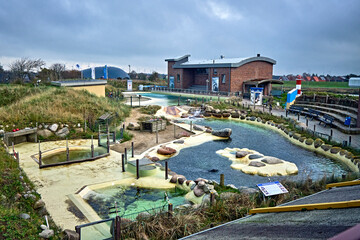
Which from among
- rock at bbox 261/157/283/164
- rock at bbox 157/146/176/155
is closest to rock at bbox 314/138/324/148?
rock at bbox 261/157/283/164

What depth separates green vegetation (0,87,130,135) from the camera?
57.9 ft

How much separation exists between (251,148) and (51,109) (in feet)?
43.9

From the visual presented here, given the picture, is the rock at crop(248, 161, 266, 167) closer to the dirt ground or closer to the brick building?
the dirt ground

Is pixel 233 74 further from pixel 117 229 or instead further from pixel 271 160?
pixel 117 229

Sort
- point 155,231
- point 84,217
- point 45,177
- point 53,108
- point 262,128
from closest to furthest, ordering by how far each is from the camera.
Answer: point 155,231, point 84,217, point 45,177, point 53,108, point 262,128

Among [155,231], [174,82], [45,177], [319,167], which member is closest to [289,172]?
[319,167]

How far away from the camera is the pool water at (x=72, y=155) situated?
1381 cm

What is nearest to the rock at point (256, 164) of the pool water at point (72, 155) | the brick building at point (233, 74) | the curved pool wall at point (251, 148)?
the curved pool wall at point (251, 148)

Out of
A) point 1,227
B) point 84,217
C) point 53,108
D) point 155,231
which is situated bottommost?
point 84,217

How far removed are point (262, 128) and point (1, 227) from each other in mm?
19984

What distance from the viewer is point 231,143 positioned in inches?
711

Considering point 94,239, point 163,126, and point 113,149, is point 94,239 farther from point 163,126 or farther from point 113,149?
point 163,126

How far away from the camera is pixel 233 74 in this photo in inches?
1730

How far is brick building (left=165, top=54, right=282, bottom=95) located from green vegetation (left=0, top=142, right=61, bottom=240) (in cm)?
3520
